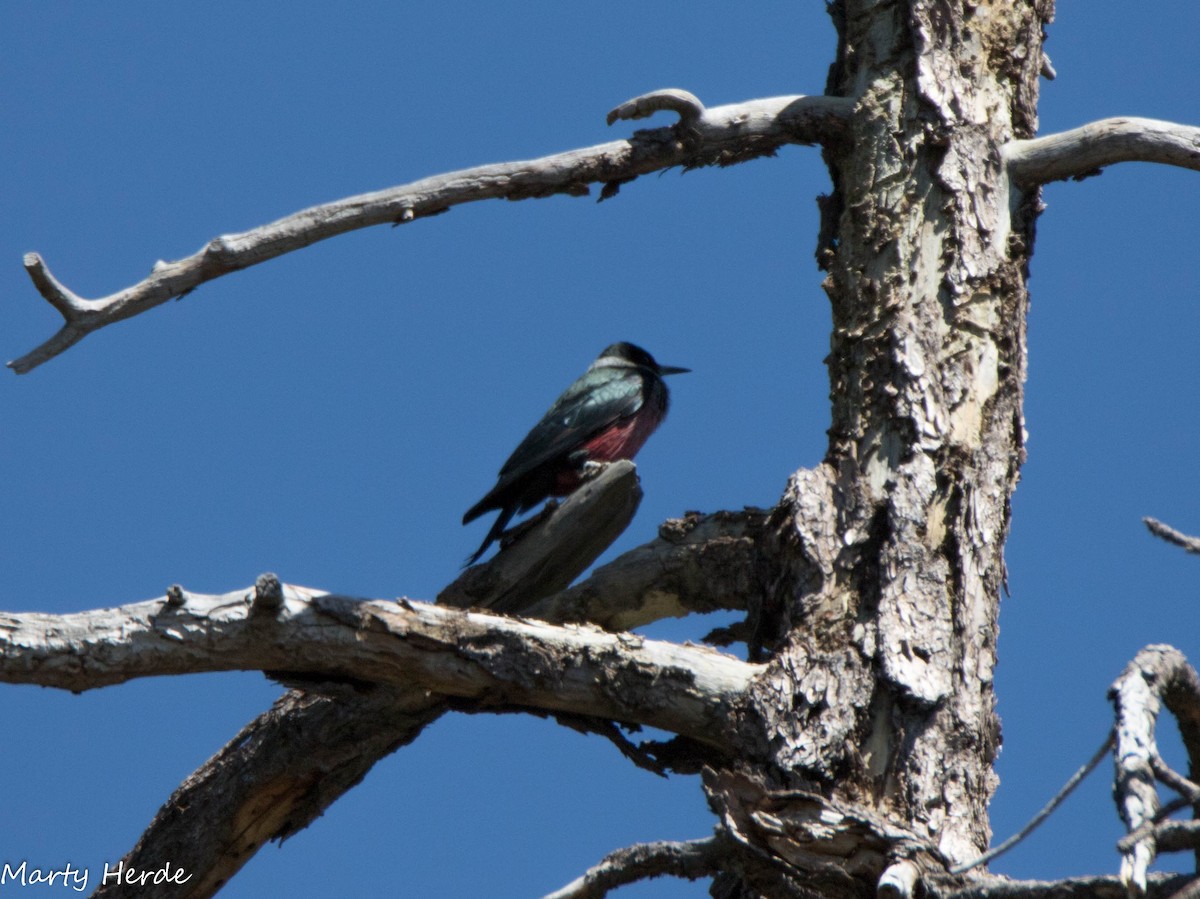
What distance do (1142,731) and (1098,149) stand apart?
2.35 m

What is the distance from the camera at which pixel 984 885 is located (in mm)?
3164

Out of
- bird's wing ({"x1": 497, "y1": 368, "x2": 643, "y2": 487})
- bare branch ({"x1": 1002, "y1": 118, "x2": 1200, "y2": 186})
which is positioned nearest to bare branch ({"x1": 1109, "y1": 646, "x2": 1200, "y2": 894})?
bare branch ({"x1": 1002, "y1": 118, "x2": 1200, "y2": 186})

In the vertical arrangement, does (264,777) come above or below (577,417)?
below

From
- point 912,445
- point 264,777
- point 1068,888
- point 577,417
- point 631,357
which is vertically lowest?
point 1068,888

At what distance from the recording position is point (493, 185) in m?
4.52

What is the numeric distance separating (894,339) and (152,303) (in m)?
2.16

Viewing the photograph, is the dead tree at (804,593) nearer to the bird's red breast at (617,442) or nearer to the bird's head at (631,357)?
the bird's red breast at (617,442)

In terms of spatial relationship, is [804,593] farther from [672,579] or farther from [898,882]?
[898,882]

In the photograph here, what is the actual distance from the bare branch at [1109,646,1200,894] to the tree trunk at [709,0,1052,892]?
0.83 meters

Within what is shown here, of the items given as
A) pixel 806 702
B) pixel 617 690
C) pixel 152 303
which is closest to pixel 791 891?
pixel 806 702

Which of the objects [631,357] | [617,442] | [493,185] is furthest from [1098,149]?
[631,357]

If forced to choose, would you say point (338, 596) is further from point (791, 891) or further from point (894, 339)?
point (894, 339)

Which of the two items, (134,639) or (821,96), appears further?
(821,96)

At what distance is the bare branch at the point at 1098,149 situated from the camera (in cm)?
427
